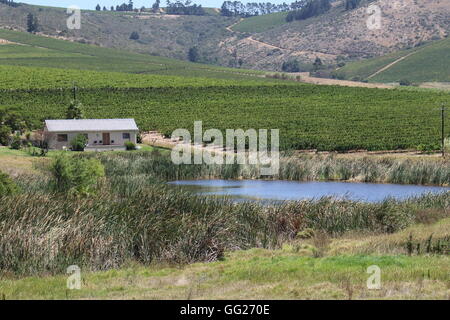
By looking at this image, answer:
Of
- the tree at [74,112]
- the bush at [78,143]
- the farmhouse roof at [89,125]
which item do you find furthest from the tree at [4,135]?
the tree at [74,112]

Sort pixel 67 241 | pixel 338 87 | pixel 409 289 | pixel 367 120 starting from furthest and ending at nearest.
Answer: pixel 338 87
pixel 367 120
pixel 67 241
pixel 409 289

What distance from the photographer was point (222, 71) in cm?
17750

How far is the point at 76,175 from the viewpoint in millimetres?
37469

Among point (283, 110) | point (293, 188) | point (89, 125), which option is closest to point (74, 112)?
point (89, 125)

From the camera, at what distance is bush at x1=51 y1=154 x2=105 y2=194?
35.5 meters

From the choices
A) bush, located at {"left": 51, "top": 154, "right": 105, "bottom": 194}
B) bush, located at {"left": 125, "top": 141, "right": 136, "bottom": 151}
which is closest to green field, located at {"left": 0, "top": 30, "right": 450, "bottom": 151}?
bush, located at {"left": 125, "top": 141, "right": 136, "bottom": 151}

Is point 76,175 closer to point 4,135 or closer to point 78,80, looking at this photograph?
point 4,135

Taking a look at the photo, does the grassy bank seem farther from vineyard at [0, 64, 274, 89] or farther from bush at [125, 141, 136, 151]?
vineyard at [0, 64, 274, 89]

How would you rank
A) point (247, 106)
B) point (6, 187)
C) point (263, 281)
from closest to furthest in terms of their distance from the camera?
point (263, 281)
point (6, 187)
point (247, 106)

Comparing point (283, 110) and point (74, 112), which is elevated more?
point (74, 112)

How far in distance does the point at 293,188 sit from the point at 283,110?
163 ft

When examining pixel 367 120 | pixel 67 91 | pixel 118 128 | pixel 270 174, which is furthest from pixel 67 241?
pixel 67 91

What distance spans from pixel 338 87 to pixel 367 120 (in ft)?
123
